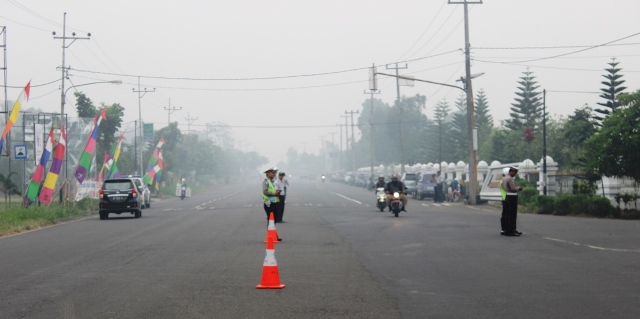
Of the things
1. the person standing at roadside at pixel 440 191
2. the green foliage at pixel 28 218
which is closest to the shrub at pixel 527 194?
the person standing at roadside at pixel 440 191

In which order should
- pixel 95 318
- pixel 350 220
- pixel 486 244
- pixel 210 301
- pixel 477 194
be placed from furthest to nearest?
pixel 477 194 → pixel 350 220 → pixel 486 244 → pixel 210 301 → pixel 95 318

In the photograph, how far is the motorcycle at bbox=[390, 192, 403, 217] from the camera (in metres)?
31.4

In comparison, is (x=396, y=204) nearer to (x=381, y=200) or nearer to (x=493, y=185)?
(x=381, y=200)

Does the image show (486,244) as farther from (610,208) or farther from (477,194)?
(477,194)

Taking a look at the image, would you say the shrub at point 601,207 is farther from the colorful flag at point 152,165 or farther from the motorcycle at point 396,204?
the colorful flag at point 152,165

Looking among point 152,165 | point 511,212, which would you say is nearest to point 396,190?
point 511,212

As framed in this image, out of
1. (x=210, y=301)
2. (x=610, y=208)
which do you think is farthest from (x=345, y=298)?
(x=610, y=208)

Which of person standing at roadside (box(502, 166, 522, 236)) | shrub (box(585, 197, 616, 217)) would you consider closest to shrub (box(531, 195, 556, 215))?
shrub (box(585, 197, 616, 217))

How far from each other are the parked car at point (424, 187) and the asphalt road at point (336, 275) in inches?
1277

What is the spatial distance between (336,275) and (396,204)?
18.5 metres

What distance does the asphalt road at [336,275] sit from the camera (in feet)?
32.2

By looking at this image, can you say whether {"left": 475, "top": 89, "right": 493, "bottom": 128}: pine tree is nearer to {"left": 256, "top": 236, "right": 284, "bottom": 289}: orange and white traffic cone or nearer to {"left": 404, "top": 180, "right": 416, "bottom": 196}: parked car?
{"left": 404, "top": 180, "right": 416, "bottom": 196}: parked car

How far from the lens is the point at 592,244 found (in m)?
17.5

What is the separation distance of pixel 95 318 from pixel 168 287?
250 centimetres
